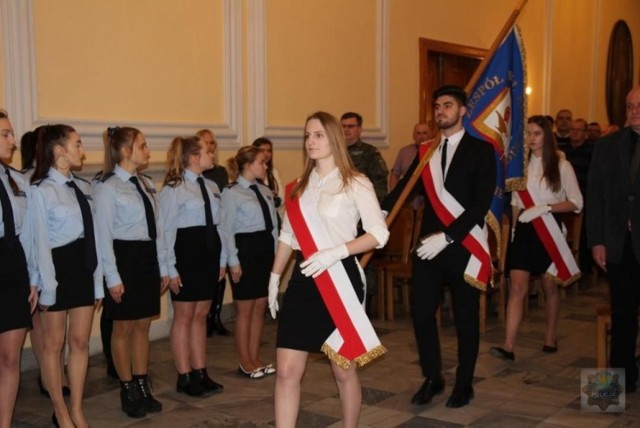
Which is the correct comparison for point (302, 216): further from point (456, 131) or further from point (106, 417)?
point (106, 417)

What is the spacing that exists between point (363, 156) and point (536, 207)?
175cm

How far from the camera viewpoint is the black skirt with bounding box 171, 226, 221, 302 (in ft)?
13.8

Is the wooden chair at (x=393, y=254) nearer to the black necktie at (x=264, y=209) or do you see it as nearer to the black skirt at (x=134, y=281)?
the black necktie at (x=264, y=209)

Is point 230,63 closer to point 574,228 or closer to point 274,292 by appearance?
point 274,292

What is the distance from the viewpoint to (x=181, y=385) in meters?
4.34

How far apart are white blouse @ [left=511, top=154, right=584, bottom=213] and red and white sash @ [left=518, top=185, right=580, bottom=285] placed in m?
0.05

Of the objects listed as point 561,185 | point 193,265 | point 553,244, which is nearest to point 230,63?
point 193,265

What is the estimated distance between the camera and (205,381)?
4367 millimetres

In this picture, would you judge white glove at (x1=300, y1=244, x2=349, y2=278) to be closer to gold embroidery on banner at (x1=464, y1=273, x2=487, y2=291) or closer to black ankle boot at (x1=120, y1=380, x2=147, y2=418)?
gold embroidery on banner at (x1=464, y1=273, x2=487, y2=291)

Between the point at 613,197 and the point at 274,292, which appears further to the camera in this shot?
the point at 613,197

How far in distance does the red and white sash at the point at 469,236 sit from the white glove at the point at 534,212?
1.12 metres

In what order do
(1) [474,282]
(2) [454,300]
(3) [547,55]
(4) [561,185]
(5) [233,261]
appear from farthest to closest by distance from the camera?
(3) [547,55] < (4) [561,185] < (5) [233,261] < (2) [454,300] < (1) [474,282]

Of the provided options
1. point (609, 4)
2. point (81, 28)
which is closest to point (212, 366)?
point (81, 28)

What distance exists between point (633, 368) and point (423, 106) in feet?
15.9
